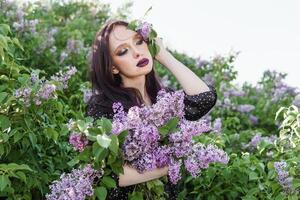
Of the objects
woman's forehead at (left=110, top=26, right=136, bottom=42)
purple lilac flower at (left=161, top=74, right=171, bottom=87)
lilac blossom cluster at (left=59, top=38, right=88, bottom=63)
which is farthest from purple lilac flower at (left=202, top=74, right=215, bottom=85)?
woman's forehead at (left=110, top=26, right=136, bottom=42)

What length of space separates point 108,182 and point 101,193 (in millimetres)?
46

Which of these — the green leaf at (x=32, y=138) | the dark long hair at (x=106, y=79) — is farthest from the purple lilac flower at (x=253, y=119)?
the green leaf at (x=32, y=138)

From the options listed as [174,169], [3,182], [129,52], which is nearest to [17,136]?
[3,182]

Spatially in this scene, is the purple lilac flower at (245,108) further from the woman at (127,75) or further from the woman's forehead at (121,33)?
the woman's forehead at (121,33)

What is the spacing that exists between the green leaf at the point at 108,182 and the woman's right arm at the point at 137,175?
0.16 feet

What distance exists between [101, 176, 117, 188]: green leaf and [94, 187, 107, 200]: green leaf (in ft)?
0.08

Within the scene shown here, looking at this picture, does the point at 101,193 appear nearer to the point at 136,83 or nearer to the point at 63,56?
the point at 136,83

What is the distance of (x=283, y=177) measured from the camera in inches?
Result: 108

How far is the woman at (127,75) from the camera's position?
109 inches

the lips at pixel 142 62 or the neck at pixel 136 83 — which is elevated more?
the lips at pixel 142 62

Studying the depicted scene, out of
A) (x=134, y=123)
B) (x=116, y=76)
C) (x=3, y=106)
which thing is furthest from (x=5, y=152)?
(x=134, y=123)

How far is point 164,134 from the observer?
225 centimetres

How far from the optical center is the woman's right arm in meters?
2.38

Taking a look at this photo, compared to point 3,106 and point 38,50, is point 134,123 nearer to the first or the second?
point 3,106
